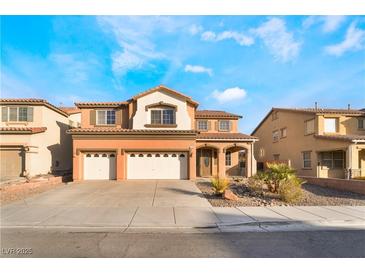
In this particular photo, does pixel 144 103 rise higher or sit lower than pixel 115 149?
higher

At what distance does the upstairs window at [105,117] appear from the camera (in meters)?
20.4

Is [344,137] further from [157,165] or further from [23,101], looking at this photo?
[23,101]

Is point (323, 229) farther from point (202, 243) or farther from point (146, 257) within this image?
point (146, 257)

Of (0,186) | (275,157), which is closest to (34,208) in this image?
(0,186)

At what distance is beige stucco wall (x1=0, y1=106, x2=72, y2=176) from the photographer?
1866 centimetres

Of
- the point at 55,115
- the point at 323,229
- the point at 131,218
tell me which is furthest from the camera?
the point at 55,115

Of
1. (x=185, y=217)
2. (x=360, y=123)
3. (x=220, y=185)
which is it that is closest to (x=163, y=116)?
(x=220, y=185)

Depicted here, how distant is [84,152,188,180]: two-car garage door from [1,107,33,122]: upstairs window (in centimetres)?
657

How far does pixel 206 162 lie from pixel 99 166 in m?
9.58

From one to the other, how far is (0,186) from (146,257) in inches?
503

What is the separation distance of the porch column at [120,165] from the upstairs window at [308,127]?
16563 millimetres

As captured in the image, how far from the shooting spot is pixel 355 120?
22297 mm

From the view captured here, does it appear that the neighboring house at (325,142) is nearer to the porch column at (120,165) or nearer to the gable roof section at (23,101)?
the porch column at (120,165)

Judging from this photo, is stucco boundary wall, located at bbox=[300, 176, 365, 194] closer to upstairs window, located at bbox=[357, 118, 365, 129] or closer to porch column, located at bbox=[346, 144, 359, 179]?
porch column, located at bbox=[346, 144, 359, 179]
